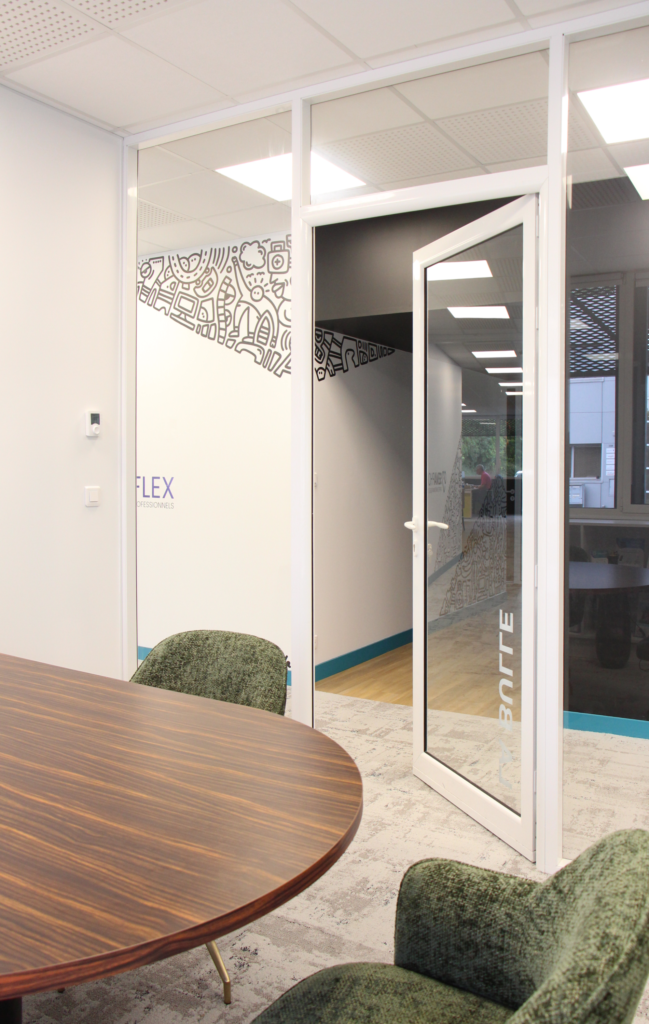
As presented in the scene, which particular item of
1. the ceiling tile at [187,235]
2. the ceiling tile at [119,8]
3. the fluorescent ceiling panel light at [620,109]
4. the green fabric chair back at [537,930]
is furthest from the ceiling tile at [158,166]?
the green fabric chair back at [537,930]

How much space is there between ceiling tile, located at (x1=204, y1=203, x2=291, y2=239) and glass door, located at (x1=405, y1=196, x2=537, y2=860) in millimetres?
1276

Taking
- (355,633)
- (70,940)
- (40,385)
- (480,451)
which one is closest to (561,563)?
(480,451)

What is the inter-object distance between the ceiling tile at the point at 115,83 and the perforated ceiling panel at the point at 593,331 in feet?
6.35

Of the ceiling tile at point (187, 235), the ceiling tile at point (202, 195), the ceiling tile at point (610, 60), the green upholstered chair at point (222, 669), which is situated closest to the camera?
the green upholstered chair at point (222, 669)

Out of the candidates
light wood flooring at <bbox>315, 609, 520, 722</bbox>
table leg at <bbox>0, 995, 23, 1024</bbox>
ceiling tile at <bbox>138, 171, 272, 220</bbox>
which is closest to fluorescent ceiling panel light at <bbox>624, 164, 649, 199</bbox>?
light wood flooring at <bbox>315, 609, 520, 722</bbox>

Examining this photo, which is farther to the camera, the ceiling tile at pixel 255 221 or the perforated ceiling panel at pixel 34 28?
the ceiling tile at pixel 255 221

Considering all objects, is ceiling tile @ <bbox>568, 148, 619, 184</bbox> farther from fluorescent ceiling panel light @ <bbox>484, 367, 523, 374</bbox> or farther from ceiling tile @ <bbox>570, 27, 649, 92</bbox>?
fluorescent ceiling panel light @ <bbox>484, 367, 523, 374</bbox>

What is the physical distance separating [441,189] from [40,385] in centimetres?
203

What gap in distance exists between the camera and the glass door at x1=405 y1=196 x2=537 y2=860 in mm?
2914

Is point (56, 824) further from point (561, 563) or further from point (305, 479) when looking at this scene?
point (305, 479)

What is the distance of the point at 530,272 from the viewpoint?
9.30ft

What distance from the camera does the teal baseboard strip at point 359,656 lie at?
5.44 m

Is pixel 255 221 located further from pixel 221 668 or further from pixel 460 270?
pixel 221 668

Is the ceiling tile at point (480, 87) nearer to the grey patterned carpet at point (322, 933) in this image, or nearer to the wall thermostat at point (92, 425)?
the wall thermostat at point (92, 425)
